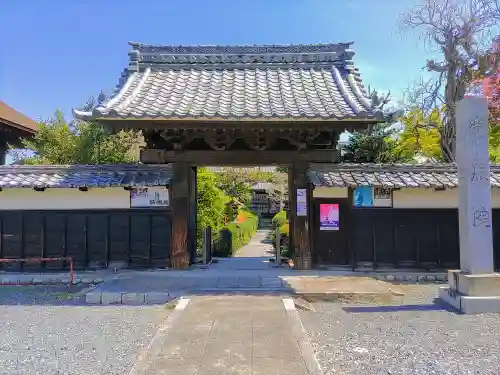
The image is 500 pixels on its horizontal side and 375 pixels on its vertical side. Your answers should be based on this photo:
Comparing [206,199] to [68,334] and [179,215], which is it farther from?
[68,334]

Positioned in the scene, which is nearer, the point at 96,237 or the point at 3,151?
the point at 96,237

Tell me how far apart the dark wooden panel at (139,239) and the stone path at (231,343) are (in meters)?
3.51

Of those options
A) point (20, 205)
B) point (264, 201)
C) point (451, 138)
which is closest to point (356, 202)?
point (20, 205)

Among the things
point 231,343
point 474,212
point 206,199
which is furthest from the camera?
point 206,199

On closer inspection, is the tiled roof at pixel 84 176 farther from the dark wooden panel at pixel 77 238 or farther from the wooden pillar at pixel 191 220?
the dark wooden panel at pixel 77 238

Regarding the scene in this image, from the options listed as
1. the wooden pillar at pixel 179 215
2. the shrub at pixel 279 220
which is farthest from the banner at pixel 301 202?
the shrub at pixel 279 220

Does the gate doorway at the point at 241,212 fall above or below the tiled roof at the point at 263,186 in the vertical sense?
below

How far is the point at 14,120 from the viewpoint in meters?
16.5

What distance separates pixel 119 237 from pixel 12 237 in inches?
105

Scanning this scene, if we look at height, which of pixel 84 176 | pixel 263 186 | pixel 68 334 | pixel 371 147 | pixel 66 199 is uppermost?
pixel 371 147

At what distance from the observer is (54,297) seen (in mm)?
8477

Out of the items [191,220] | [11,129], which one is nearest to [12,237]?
[191,220]

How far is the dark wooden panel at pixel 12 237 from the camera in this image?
10156 millimetres

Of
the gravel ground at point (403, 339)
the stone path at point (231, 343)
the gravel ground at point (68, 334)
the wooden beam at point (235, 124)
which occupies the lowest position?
the gravel ground at point (68, 334)
